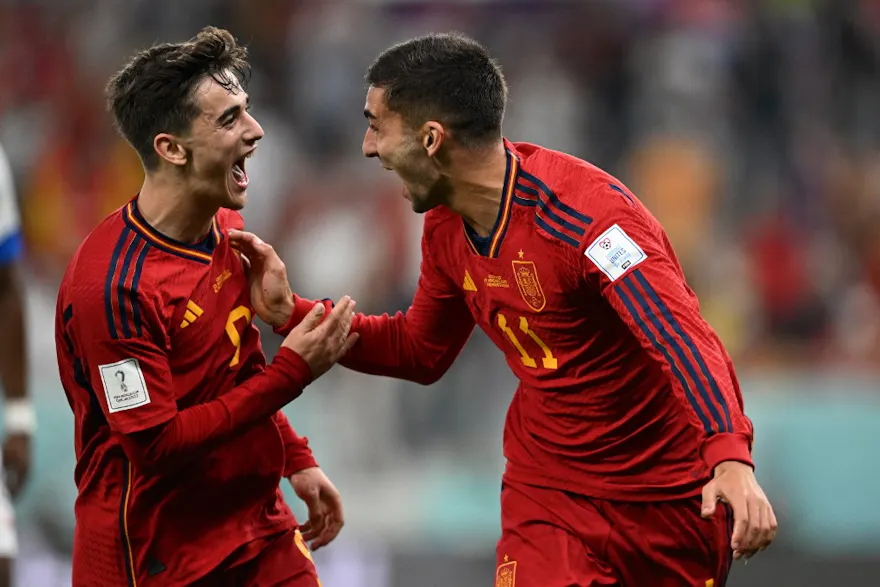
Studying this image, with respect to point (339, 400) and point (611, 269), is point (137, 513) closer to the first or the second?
point (611, 269)

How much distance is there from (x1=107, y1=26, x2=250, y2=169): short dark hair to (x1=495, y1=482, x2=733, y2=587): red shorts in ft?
4.81

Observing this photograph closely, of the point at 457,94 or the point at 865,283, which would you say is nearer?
the point at 457,94

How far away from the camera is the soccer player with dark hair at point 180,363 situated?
3.58 m

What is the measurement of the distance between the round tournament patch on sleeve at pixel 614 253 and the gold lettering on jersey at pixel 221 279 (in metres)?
1.02

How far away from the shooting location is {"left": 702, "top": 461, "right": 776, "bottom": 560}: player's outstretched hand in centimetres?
308

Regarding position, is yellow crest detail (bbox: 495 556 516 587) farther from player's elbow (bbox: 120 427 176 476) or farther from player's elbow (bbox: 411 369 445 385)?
player's elbow (bbox: 120 427 176 476)

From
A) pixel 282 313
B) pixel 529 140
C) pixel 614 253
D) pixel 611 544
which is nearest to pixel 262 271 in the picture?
pixel 282 313

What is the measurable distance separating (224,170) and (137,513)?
96 cm

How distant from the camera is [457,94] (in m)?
3.86

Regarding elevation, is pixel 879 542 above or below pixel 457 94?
below

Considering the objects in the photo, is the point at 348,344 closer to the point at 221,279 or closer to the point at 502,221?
the point at 221,279

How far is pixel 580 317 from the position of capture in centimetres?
380

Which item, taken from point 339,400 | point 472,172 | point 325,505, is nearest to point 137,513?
point 325,505

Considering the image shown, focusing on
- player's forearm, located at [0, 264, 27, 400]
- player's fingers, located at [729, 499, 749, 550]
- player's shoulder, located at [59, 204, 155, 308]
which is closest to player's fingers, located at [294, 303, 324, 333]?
player's shoulder, located at [59, 204, 155, 308]
